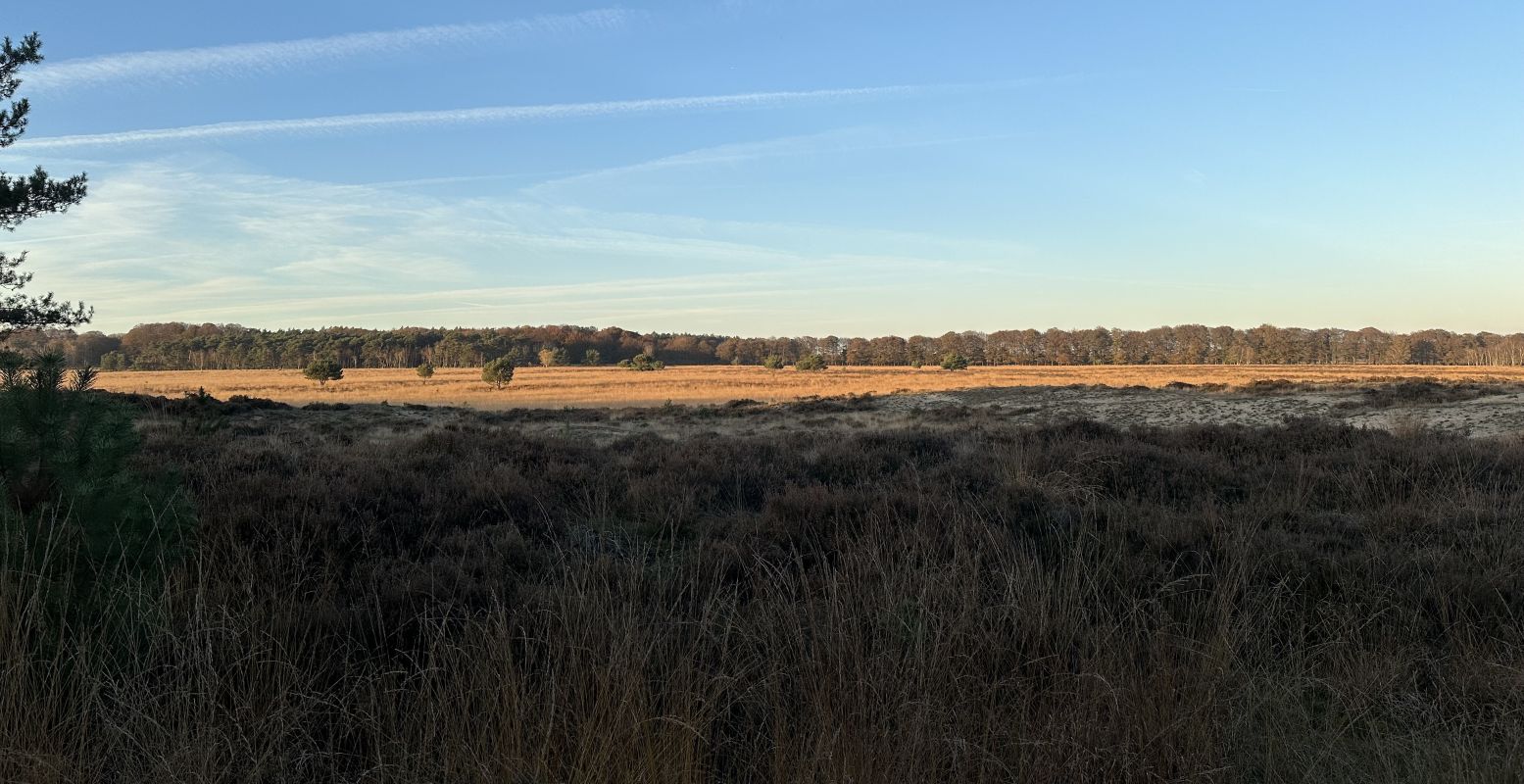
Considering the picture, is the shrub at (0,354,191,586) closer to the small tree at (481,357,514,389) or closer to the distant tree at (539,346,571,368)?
the small tree at (481,357,514,389)

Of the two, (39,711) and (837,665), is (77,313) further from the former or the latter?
(837,665)

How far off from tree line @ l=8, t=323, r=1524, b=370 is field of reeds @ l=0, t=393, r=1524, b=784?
117 m

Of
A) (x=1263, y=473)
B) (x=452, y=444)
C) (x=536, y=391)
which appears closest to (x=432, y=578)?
(x=452, y=444)

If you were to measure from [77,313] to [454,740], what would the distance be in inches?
844

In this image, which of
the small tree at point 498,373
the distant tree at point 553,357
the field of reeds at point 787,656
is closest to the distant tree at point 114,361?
the distant tree at point 553,357

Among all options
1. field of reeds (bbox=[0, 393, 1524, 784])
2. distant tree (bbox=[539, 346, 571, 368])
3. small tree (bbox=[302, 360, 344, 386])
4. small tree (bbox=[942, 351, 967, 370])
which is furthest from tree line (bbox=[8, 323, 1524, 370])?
field of reeds (bbox=[0, 393, 1524, 784])

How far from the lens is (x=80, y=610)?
3.15 metres

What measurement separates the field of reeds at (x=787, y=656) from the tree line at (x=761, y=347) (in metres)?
117

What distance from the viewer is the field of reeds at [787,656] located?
8.25ft

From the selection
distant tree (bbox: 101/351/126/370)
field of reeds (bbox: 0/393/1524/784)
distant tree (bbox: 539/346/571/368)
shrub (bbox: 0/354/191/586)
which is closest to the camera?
field of reeds (bbox: 0/393/1524/784)

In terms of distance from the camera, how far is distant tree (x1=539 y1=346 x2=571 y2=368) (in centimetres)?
12319

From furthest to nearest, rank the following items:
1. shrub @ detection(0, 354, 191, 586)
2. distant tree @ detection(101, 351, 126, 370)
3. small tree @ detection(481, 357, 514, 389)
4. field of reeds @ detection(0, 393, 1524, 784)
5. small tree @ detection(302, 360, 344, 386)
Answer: distant tree @ detection(101, 351, 126, 370), small tree @ detection(302, 360, 344, 386), small tree @ detection(481, 357, 514, 389), shrub @ detection(0, 354, 191, 586), field of reeds @ detection(0, 393, 1524, 784)

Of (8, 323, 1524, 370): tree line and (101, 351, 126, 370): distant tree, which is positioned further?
(8, 323, 1524, 370): tree line

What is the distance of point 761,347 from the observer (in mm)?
153125
